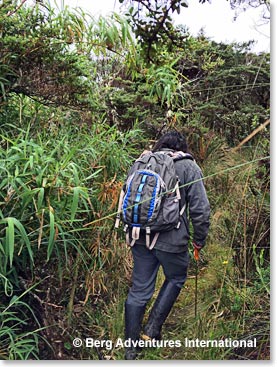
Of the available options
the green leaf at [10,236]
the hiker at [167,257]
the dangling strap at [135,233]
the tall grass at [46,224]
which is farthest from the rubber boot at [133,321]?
Result: the green leaf at [10,236]

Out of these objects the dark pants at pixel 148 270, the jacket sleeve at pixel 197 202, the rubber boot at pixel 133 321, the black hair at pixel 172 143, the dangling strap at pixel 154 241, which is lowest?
the rubber boot at pixel 133 321

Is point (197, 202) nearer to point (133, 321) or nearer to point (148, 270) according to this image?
point (148, 270)

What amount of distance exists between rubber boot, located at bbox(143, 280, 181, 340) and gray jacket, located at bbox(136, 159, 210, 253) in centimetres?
17

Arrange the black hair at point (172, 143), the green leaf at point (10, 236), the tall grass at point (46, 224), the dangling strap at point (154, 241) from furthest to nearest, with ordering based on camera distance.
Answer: the black hair at point (172, 143), the dangling strap at point (154, 241), the tall grass at point (46, 224), the green leaf at point (10, 236)

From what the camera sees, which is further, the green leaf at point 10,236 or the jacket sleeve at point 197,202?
the jacket sleeve at point 197,202

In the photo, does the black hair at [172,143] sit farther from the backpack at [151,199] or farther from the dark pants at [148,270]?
the dark pants at [148,270]

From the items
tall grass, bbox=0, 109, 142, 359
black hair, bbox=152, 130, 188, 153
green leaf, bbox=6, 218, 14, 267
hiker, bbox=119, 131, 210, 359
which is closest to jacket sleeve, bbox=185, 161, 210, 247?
hiker, bbox=119, 131, 210, 359

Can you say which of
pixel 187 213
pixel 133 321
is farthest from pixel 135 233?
pixel 133 321

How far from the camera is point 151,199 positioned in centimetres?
194

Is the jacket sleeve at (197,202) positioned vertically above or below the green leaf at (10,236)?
above

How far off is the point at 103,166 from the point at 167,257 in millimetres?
528

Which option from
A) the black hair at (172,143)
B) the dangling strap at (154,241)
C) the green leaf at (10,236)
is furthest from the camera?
the black hair at (172,143)

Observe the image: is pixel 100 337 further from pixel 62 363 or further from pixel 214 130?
pixel 214 130

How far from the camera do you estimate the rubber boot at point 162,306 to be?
2125mm
